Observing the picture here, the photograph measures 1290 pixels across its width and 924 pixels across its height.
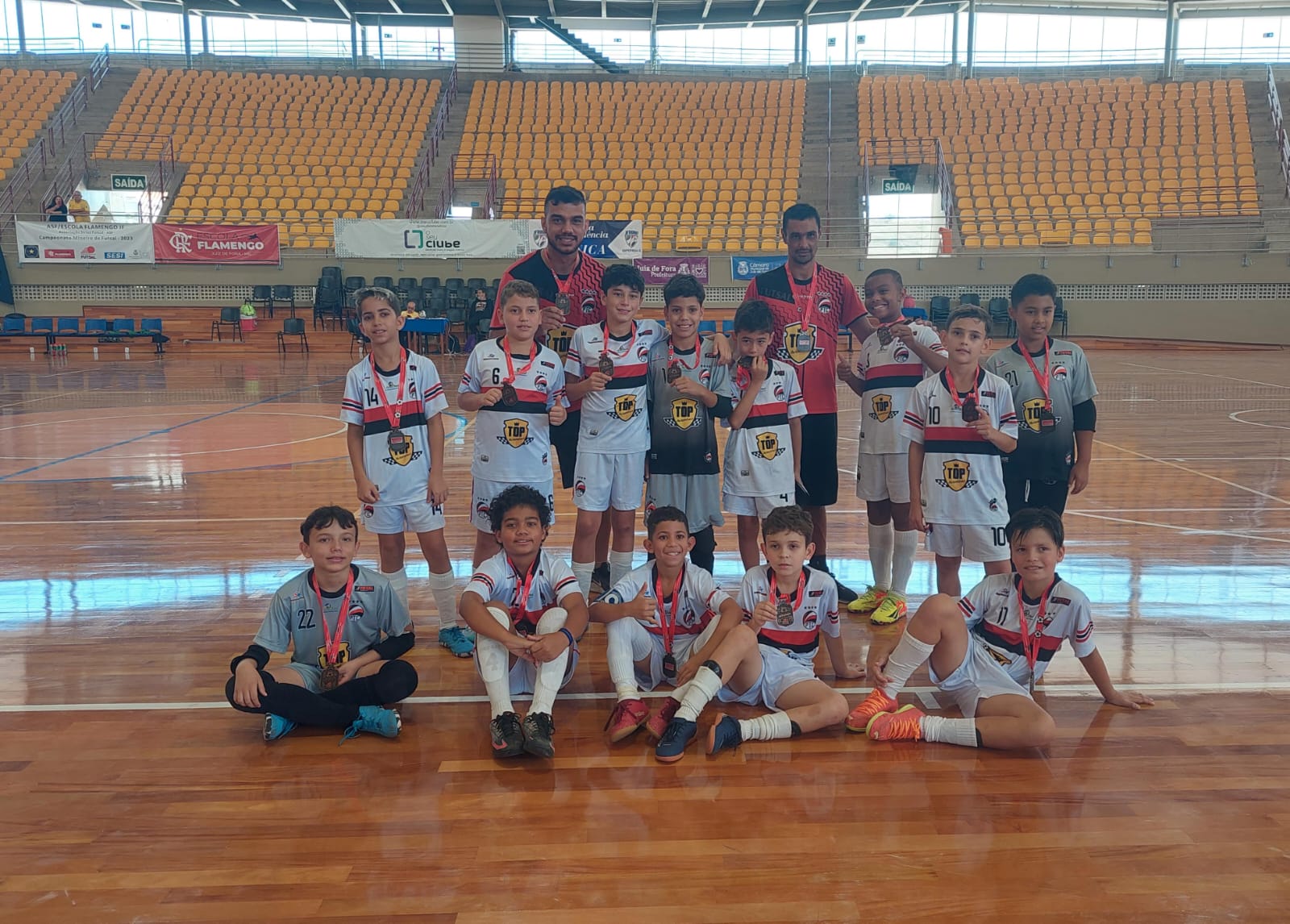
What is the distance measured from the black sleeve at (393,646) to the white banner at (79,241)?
730 inches

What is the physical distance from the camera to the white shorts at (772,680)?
3.18m

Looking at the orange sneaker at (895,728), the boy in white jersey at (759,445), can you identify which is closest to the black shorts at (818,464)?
the boy in white jersey at (759,445)

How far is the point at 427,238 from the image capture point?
1891 cm

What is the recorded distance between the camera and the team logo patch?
362 centimetres

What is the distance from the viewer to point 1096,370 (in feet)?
48.5

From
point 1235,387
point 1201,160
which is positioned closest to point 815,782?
point 1235,387

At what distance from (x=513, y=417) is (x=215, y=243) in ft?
57.6

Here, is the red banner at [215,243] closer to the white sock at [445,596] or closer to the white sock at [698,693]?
the white sock at [445,596]

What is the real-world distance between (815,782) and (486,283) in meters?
17.0

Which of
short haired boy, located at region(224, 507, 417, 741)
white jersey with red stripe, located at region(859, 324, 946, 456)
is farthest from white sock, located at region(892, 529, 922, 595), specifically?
short haired boy, located at region(224, 507, 417, 741)

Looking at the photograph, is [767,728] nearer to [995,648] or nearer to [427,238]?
[995,648]

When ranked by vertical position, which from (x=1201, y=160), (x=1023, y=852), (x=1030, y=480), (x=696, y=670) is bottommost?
(x=1023, y=852)

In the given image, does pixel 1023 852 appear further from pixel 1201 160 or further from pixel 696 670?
pixel 1201 160

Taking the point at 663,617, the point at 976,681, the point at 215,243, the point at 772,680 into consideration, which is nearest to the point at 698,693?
the point at 772,680
